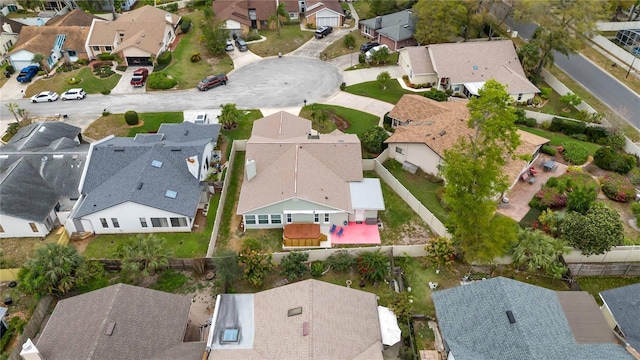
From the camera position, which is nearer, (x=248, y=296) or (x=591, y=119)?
(x=248, y=296)

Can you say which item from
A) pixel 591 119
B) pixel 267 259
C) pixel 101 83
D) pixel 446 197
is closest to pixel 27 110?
pixel 101 83

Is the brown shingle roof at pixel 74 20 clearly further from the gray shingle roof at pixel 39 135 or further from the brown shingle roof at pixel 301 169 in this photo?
the brown shingle roof at pixel 301 169

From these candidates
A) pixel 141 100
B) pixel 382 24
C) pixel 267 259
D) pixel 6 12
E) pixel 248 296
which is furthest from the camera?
pixel 6 12

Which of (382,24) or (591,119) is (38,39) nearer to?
(382,24)

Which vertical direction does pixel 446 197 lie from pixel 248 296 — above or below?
above

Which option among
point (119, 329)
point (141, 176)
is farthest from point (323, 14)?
point (119, 329)

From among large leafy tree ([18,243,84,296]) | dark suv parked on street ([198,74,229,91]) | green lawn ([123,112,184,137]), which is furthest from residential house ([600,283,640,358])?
dark suv parked on street ([198,74,229,91])

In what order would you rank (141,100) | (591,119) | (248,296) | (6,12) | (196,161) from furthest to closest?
(6,12) → (141,100) → (591,119) → (196,161) → (248,296)

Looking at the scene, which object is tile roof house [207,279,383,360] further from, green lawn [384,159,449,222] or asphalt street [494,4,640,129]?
asphalt street [494,4,640,129]

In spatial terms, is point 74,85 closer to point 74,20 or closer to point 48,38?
point 48,38
